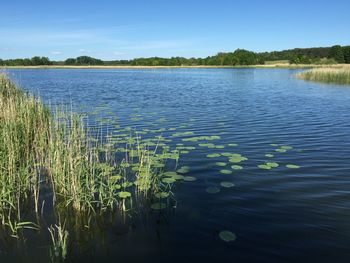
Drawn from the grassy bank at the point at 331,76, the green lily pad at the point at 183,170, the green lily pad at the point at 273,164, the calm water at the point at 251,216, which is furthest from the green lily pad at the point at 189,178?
the grassy bank at the point at 331,76

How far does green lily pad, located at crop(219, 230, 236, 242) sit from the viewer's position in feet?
18.0

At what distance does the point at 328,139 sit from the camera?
41.8 ft

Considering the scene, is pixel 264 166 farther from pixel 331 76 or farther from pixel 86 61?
pixel 86 61

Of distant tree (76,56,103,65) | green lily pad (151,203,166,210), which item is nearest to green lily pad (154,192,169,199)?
green lily pad (151,203,166,210)

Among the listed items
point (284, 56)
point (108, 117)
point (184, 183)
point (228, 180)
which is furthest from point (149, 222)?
point (284, 56)

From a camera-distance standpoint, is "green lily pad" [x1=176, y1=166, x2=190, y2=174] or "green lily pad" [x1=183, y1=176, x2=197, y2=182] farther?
"green lily pad" [x1=176, y1=166, x2=190, y2=174]

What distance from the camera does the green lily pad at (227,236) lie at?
18.0 ft

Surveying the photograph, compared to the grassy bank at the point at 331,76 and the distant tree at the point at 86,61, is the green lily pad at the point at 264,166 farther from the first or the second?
the distant tree at the point at 86,61

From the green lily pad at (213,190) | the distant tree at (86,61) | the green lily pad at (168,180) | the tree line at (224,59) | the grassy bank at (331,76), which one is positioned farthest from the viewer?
the distant tree at (86,61)

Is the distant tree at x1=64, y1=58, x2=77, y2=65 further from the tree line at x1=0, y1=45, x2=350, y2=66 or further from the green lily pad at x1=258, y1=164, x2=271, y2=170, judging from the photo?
the green lily pad at x1=258, y1=164, x2=271, y2=170

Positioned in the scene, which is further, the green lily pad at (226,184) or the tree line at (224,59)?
the tree line at (224,59)

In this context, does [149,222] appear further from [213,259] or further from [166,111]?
[166,111]

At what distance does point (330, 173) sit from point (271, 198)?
265 cm

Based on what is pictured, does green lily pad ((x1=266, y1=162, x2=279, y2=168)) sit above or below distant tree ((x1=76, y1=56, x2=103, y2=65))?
below
